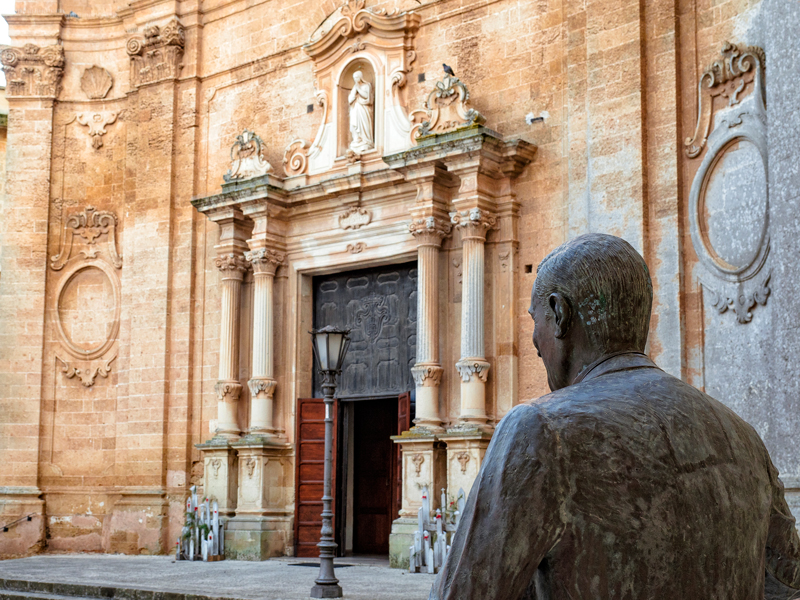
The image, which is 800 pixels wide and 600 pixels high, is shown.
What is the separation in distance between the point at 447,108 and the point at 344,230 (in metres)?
2.54

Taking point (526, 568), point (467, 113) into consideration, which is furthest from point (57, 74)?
point (526, 568)

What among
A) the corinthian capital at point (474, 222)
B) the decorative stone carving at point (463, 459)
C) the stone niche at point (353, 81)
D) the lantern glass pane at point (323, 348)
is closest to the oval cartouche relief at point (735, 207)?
the corinthian capital at point (474, 222)

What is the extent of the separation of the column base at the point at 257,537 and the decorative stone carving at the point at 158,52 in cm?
742

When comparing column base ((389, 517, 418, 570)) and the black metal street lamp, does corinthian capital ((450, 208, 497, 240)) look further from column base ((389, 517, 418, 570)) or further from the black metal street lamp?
column base ((389, 517, 418, 570))

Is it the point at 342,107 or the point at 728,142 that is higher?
the point at 342,107

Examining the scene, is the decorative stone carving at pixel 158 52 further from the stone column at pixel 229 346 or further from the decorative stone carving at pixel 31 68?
the stone column at pixel 229 346

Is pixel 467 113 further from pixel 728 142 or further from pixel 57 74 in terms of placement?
pixel 57 74

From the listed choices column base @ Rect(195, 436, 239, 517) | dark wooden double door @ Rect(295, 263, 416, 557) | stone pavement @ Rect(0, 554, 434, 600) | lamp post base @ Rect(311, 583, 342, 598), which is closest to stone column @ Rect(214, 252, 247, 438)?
column base @ Rect(195, 436, 239, 517)

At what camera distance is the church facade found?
11.3m

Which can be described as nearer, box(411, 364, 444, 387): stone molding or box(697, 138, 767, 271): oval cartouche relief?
box(697, 138, 767, 271): oval cartouche relief

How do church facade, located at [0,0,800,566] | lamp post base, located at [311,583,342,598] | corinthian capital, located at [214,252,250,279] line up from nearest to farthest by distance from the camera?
lamp post base, located at [311,583,342,598], church facade, located at [0,0,800,566], corinthian capital, located at [214,252,250,279]

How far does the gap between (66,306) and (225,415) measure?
4.20m

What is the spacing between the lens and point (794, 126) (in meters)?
9.18

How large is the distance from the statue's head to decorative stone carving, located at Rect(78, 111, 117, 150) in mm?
17563
